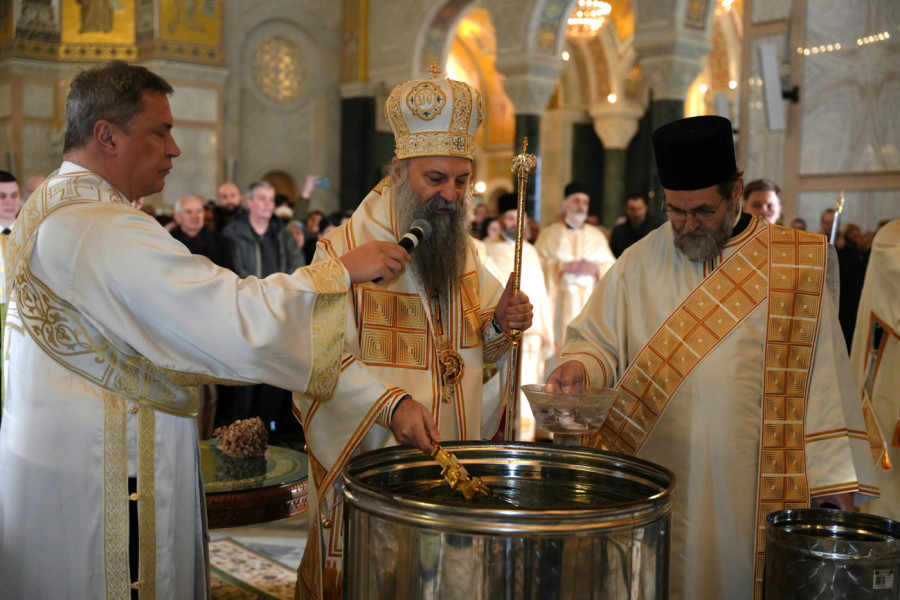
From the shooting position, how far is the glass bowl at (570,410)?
2.15 m

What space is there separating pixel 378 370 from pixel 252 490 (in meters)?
1.14

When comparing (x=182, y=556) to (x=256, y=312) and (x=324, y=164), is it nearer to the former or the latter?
(x=256, y=312)

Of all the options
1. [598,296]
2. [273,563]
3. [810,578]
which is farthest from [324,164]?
[810,578]

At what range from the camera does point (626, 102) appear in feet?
61.2

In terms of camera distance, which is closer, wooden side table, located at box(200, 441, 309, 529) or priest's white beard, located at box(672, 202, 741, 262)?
priest's white beard, located at box(672, 202, 741, 262)

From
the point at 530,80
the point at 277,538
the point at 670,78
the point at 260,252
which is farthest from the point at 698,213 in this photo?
the point at 530,80

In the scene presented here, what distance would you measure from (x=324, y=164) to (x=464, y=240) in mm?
15123

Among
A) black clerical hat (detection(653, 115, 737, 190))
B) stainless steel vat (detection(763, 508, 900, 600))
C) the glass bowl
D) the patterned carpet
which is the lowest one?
the patterned carpet

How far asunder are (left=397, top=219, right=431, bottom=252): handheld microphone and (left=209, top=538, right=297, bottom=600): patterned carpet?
221cm

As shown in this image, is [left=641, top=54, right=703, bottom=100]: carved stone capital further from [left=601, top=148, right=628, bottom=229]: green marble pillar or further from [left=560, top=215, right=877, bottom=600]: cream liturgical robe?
[left=560, top=215, right=877, bottom=600]: cream liturgical robe

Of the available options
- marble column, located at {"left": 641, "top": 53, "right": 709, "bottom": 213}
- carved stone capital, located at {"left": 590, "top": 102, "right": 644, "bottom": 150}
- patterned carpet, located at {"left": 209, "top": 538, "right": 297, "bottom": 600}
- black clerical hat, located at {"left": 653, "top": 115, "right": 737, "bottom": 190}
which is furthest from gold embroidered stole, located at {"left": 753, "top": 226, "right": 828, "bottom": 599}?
carved stone capital, located at {"left": 590, "top": 102, "right": 644, "bottom": 150}

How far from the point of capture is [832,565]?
1673 mm

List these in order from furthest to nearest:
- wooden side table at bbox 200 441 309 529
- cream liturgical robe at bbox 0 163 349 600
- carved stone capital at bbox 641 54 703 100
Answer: carved stone capital at bbox 641 54 703 100, wooden side table at bbox 200 441 309 529, cream liturgical robe at bbox 0 163 349 600

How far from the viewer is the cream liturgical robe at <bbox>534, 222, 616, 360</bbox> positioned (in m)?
8.57
